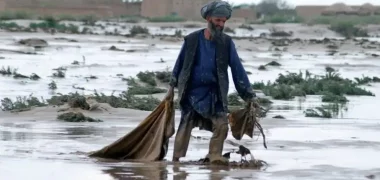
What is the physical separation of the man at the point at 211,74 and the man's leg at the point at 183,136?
9 centimetres

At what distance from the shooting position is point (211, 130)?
11.7 meters

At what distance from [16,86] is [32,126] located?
8874 millimetres

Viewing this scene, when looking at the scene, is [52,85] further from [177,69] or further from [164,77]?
[177,69]

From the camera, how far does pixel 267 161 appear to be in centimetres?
1210

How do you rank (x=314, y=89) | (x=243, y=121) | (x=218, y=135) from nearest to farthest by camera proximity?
(x=218, y=135)
(x=243, y=121)
(x=314, y=89)

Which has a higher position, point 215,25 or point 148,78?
point 215,25

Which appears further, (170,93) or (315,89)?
(315,89)

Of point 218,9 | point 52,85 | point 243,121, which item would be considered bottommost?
point 52,85

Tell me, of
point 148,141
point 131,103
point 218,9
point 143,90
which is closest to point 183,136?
point 148,141

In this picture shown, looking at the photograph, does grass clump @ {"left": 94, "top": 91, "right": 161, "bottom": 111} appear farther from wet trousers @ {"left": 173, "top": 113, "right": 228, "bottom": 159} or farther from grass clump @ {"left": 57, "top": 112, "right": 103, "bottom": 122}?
wet trousers @ {"left": 173, "top": 113, "right": 228, "bottom": 159}

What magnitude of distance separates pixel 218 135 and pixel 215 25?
3.66ft

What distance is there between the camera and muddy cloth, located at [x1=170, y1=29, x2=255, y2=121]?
37.3 feet

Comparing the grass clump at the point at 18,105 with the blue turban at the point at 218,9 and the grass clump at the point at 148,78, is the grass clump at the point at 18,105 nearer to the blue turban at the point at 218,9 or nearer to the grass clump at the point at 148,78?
the grass clump at the point at 148,78

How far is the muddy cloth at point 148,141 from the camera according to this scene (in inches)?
464
